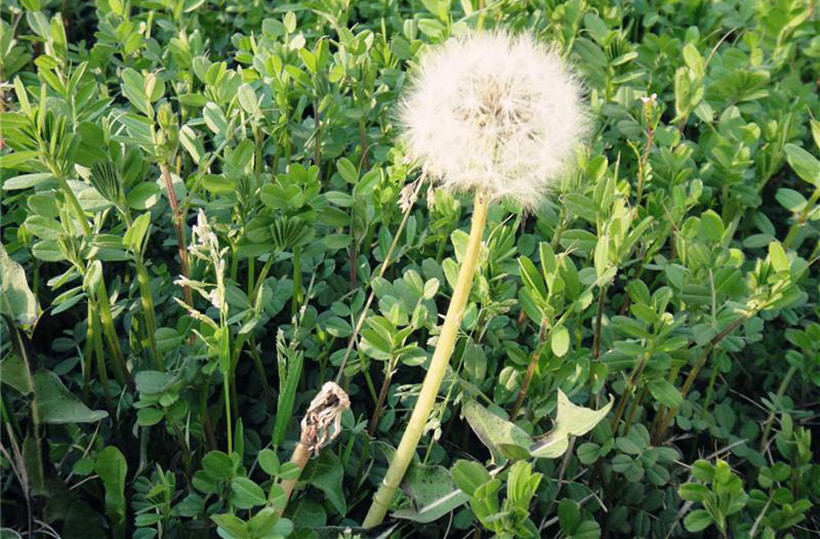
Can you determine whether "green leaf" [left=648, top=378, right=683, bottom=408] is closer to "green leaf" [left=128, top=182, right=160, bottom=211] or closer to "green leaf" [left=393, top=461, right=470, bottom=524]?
"green leaf" [left=393, top=461, right=470, bottom=524]

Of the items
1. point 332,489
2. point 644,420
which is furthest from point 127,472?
point 644,420

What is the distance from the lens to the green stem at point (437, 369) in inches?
57.3

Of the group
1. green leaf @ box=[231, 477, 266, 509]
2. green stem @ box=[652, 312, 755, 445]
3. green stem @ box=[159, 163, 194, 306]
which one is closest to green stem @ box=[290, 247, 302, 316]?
green stem @ box=[159, 163, 194, 306]

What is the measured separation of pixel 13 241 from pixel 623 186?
1397 millimetres

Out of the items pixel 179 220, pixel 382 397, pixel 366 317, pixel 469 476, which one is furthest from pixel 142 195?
pixel 469 476

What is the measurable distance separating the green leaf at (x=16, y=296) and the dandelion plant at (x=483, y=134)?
2.54 ft

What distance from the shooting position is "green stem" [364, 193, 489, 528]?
1454 mm

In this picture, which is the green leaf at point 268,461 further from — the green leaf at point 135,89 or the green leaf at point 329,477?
the green leaf at point 135,89

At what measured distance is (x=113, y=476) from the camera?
172cm

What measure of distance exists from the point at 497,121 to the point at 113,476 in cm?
100

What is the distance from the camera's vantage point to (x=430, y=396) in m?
1.56

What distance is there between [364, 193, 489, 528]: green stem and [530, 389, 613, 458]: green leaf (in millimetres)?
234

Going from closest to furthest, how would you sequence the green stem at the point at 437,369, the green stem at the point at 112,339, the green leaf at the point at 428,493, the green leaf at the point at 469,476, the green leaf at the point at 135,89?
1. the green stem at the point at 437,369
2. the green leaf at the point at 469,476
3. the green leaf at the point at 428,493
4. the green stem at the point at 112,339
5. the green leaf at the point at 135,89

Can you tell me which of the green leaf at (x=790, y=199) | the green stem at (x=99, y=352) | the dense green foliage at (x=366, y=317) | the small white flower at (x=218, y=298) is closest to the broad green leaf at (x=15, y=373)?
the dense green foliage at (x=366, y=317)
